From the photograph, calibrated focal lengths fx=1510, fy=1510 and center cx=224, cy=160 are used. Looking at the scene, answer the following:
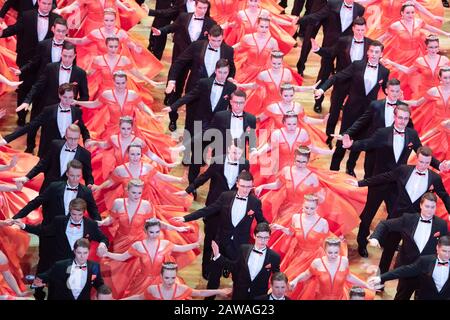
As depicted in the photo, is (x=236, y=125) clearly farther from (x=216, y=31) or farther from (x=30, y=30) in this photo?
(x=30, y=30)

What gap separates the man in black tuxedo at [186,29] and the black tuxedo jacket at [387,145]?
6.67ft

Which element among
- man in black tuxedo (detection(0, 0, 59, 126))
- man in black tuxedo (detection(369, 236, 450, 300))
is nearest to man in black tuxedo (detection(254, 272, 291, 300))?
man in black tuxedo (detection(369, 236, 450, 300))

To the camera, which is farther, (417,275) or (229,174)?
(229,174)

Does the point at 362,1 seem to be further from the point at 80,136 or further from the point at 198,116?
the point at 80,136

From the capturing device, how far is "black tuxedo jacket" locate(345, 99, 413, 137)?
39.3 ft

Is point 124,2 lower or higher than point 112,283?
higher

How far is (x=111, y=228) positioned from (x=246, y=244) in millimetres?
1168

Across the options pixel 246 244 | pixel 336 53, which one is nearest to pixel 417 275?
pixel 246 244

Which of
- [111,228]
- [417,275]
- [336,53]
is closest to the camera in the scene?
[417,275]

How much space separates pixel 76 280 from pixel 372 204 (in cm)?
260

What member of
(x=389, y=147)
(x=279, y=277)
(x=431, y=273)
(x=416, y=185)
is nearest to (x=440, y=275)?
(x=431, y=273)

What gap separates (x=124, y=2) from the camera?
13820mm

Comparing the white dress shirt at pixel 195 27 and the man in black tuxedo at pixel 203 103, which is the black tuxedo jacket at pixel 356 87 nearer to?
the man in black tuxedo at pixel 203 103

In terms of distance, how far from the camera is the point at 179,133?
13.2 m
